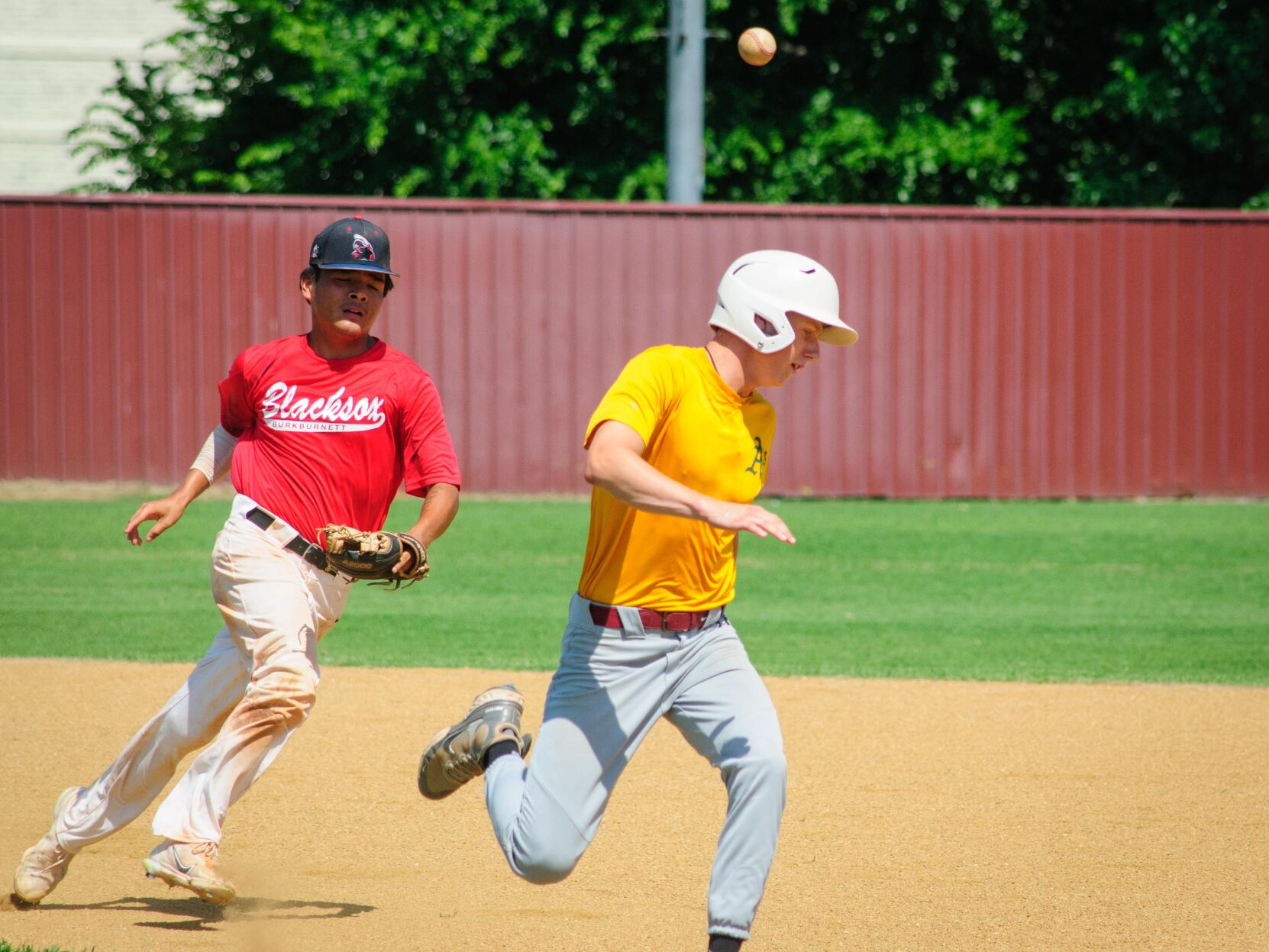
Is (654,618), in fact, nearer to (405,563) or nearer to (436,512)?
(405,563)

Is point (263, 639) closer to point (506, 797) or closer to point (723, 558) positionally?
point (506, 797)

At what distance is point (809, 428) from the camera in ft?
54.6

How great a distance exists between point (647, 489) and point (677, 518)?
0.34m

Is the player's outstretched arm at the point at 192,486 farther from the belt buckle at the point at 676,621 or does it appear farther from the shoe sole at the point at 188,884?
the belt buckle at the point at 676,621

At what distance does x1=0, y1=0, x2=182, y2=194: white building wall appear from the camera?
105 feet

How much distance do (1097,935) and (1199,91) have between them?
686 inches

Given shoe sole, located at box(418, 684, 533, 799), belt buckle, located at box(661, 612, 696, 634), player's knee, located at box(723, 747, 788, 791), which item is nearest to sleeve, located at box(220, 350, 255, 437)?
shoe sole, located at box(418, 684, 533, 799)

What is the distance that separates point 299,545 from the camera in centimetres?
461

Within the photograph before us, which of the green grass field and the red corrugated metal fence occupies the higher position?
the red corrugated metal fence

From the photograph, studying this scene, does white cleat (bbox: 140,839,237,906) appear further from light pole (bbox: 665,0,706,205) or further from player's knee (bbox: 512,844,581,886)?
light pole (bbox: 665,0,706,205)

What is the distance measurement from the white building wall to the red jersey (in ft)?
97.7

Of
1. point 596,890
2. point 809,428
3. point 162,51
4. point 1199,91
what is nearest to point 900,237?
point 809,428

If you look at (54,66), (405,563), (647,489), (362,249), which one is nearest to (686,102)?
(362,249)

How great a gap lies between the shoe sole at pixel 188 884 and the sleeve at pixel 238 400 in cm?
141
